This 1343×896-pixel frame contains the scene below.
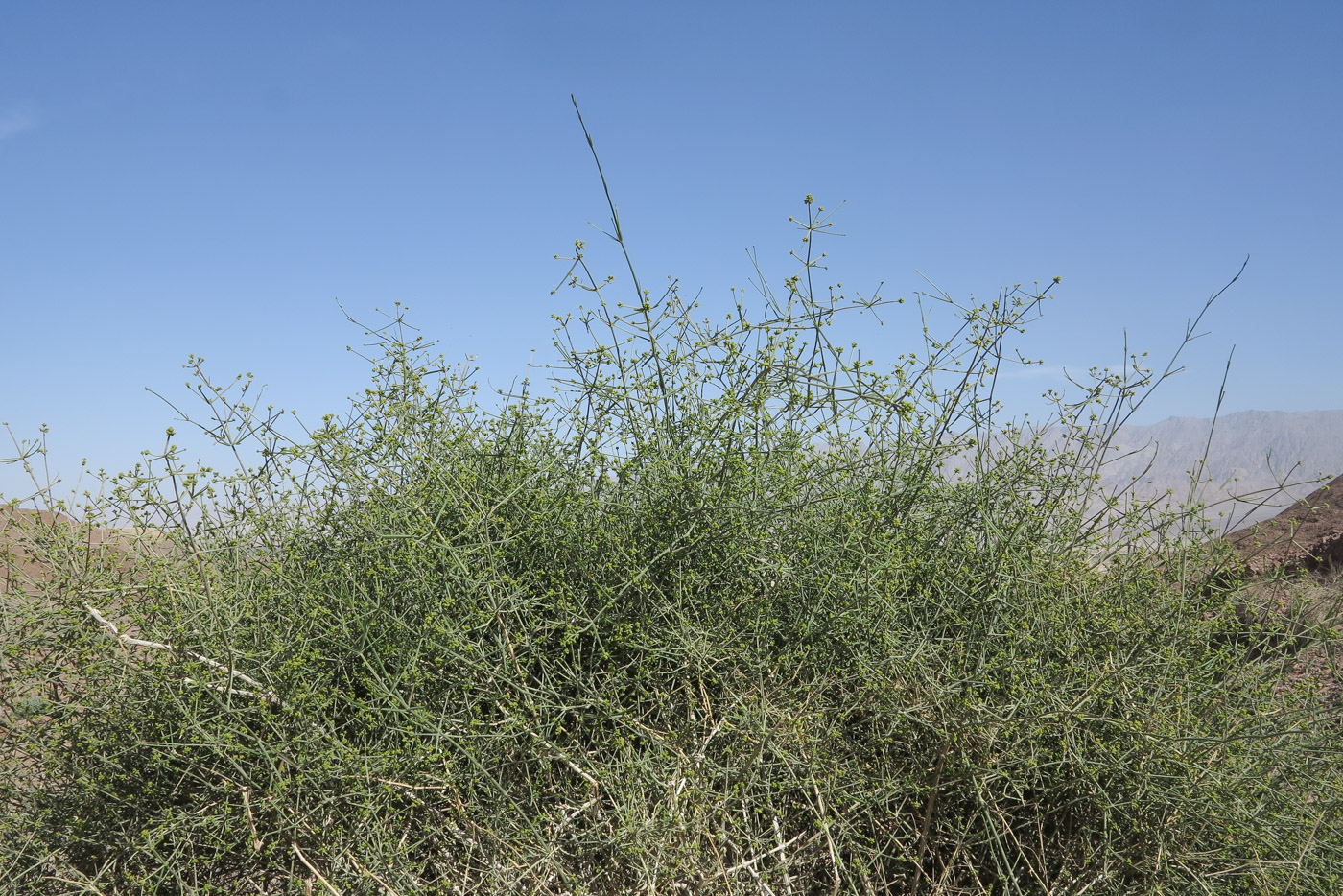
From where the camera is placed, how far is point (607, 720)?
8.11ft

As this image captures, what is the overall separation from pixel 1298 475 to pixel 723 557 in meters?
2.22

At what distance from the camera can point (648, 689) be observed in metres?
2.50

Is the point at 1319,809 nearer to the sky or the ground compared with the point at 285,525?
nearer to the ground

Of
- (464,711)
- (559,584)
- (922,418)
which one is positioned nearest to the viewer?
(464,711)

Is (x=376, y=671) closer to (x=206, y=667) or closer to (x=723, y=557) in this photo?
(x=206, y=667)

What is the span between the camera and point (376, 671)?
236cm

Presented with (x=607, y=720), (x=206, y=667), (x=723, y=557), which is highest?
(x=206, y=667)

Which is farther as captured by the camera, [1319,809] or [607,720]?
[1319,809]

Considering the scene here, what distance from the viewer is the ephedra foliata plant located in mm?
2229

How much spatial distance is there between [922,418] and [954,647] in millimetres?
709

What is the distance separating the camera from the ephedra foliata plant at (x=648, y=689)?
2.23 m

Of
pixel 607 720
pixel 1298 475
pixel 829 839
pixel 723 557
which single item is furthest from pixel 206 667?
pixel 1298 475

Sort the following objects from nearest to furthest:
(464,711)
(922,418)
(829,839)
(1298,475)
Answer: (829,839) → (464,711) → (922,418) → (1298,475)

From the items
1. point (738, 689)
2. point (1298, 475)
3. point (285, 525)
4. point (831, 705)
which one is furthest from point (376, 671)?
point (1298, 475)
